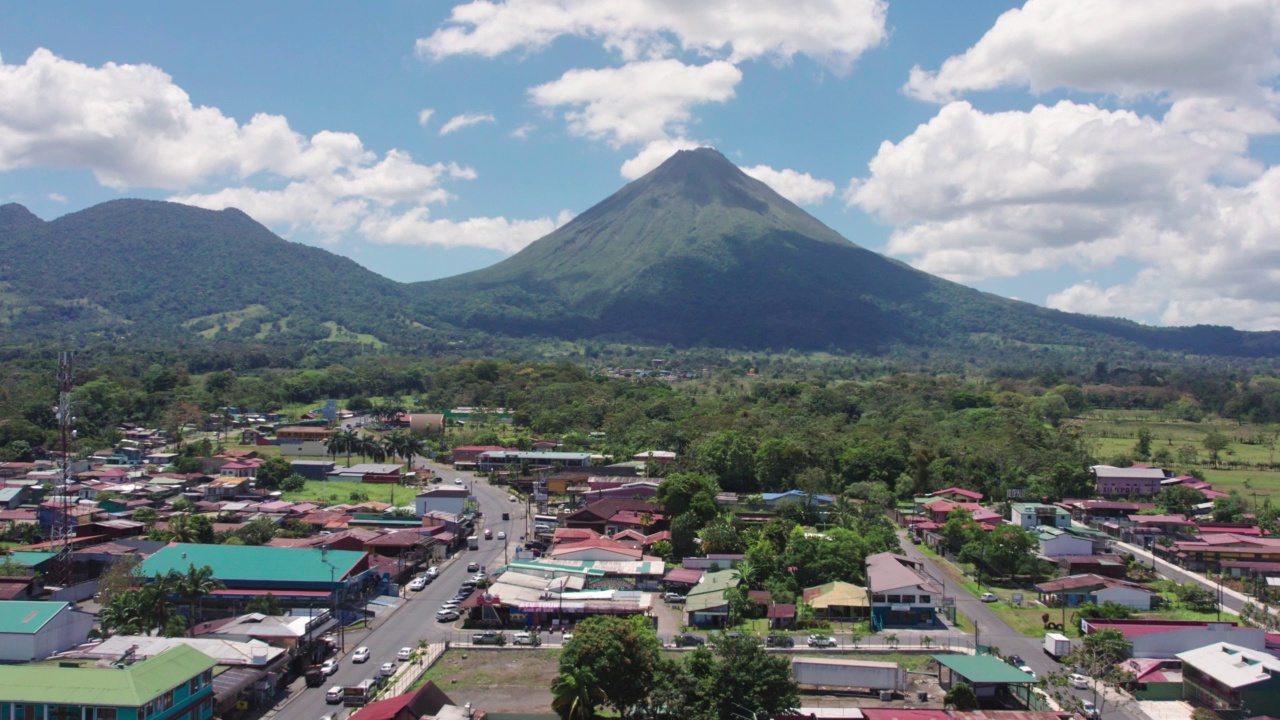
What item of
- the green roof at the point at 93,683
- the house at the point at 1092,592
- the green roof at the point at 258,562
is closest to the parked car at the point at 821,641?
the house at the point at 1092,592

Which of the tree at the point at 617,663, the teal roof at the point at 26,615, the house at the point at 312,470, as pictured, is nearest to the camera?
the tree at the point at 617,663

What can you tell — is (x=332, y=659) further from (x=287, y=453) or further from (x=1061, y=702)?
(x=287, y=453)

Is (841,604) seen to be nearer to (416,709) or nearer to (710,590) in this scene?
(710,590)

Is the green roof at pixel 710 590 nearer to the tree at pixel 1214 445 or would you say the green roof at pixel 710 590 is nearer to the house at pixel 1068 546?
the house at pixel 1068 546

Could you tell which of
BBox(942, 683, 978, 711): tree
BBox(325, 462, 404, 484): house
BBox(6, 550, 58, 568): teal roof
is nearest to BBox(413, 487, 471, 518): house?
BBox(325, 462, 404, 484): house

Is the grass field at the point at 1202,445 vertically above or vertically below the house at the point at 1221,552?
above

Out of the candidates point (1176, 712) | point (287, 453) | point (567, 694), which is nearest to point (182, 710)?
point (567, 694)

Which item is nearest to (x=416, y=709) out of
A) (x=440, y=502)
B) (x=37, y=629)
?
(x=37, y=629)
